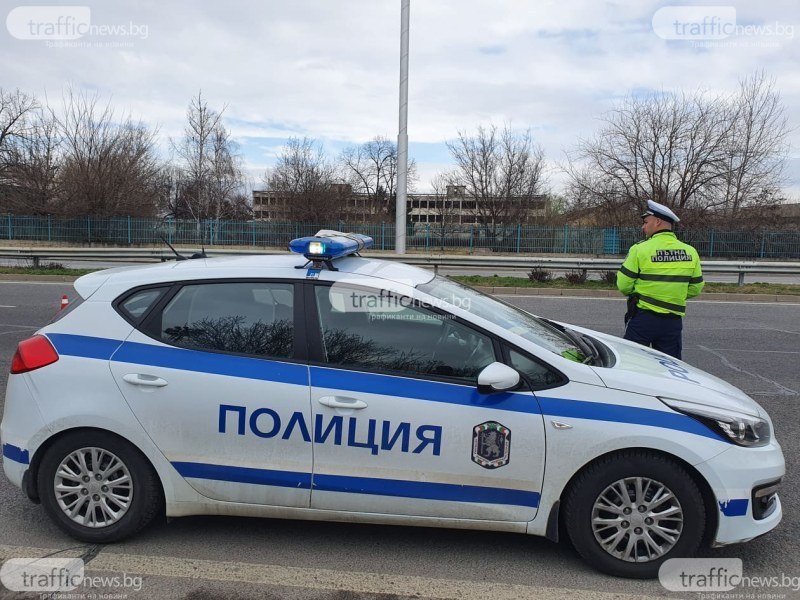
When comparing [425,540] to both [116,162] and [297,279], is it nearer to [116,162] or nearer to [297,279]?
[297,279]

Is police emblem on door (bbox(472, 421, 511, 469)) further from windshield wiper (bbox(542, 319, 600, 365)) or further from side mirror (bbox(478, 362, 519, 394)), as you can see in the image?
windshield wiper (bbox(542, 319, 600, 365))

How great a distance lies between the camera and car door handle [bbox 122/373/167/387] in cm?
307

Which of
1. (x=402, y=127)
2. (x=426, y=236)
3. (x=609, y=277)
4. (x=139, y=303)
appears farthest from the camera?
(x=426, y=236)

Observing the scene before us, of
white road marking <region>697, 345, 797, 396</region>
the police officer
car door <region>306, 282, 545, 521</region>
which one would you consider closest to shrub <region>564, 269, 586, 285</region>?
white road marking <region>697, 345, 797, 396</region>

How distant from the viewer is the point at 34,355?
10.6 ft

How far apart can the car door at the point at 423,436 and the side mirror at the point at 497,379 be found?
54 mm

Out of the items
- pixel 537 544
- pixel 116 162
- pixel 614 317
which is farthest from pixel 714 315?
pixel 116 162

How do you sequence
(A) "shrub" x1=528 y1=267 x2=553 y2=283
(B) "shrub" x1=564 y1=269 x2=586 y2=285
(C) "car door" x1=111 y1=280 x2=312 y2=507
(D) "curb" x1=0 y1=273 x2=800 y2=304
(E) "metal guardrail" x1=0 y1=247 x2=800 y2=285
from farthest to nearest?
1. (A) "shrub" x1=528 y1=267 x2=553 y2=283
2. (E) "metal guardrail" x1=0 y1=247 x2=800 y2=285
3. (B) "shrub" x1=564 y1=269 x2=586 y2=285
4. (D) "curb" x1=0 y1=273 x2=800 y2=304
5. (C) "car door" x1=111 y1=280 x2=312 y2=507

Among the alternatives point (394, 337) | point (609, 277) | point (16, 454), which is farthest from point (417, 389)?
point (609, 277)

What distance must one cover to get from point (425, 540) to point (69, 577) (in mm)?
1732

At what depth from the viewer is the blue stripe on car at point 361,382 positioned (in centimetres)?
288

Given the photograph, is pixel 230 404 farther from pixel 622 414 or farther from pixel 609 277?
pixel 609 277

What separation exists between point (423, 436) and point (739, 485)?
1.48 meters

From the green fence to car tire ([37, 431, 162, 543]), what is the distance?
91.7ft
